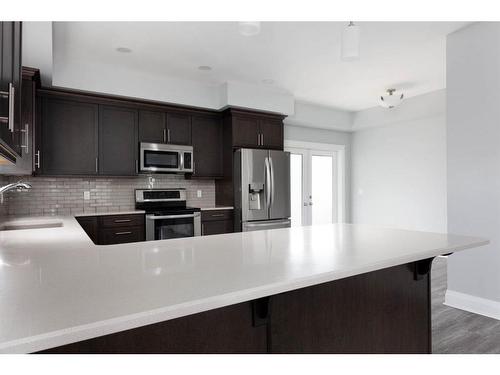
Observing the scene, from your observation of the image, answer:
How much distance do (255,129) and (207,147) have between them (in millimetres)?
737

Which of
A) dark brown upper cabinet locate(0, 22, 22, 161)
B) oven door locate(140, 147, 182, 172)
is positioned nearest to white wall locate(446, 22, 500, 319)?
oven door locate(140, 147, 182, 172)

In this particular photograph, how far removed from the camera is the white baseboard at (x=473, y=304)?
2820mm

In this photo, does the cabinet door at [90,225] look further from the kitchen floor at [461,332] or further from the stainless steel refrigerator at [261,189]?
the kitchen floor at [461,332]

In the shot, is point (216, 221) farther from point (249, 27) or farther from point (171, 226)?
point (249, 27)

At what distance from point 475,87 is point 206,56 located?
2.64 m

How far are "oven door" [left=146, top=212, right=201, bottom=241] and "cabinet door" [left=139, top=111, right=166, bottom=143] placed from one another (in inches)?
40.1

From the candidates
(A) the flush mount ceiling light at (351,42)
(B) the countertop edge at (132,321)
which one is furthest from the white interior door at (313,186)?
(B) the countertop edge at (132,321)

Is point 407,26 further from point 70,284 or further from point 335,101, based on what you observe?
point 70,284

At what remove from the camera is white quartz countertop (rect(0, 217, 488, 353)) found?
70 centimetres

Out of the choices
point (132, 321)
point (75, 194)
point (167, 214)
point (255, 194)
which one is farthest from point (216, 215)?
point (132, 321)

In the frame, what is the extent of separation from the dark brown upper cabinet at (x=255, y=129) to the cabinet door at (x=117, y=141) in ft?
4.32

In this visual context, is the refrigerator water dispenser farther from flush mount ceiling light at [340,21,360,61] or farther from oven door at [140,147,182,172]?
flush mount ceiling light at [340,21,360,61]

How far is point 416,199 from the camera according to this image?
5570 millimetres
